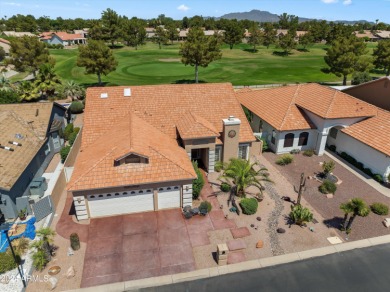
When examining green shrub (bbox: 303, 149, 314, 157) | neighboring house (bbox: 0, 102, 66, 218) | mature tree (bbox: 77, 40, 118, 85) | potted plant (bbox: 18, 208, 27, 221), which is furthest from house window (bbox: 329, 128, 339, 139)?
mature tree (bbox: 77, 40, 118, 85)

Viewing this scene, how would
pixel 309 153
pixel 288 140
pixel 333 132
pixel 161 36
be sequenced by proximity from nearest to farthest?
pixel 309 153 → pixel 288 140 → pixel 333 132 → pixel 161 36

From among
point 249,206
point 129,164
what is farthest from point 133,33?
point 249,206

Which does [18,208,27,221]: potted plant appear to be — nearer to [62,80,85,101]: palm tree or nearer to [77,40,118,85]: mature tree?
[62,80,85,101]: palm tree

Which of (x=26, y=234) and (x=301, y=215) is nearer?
(x=26, y=234)

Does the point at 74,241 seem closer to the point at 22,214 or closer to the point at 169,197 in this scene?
the point at 22,214

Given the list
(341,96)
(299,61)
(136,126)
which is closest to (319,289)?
(136,126)

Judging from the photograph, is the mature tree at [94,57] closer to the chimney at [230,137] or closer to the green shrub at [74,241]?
the chimney at [230,137]

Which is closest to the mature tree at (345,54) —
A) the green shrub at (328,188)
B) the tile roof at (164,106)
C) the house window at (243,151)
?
the tile roof at (164,106)

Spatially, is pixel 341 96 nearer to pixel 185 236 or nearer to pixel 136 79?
pixel 185 236
